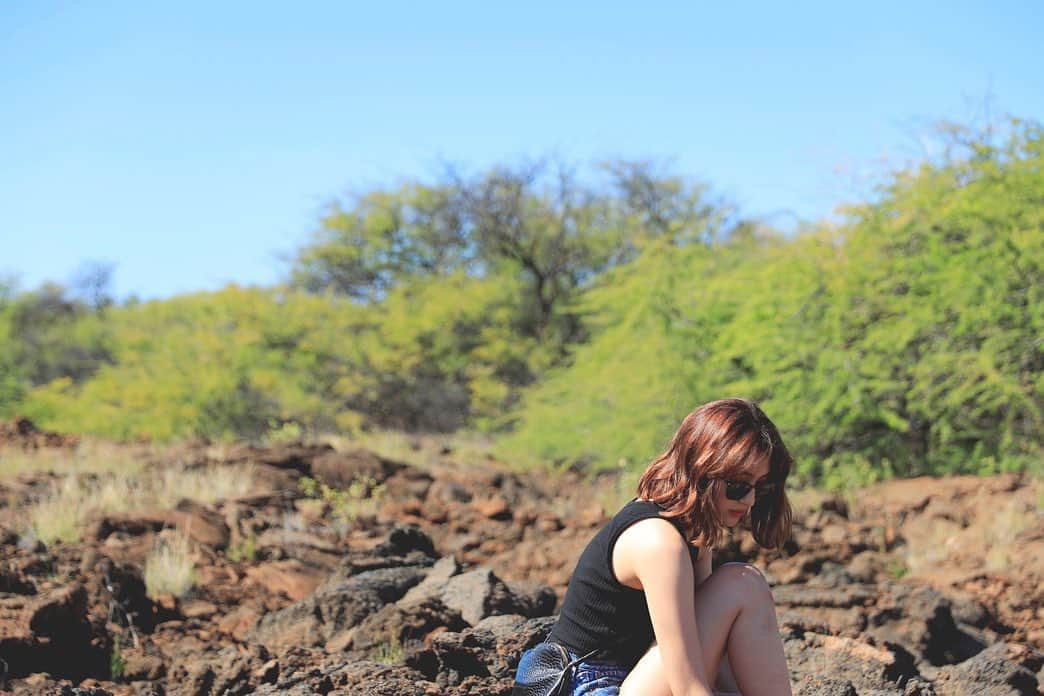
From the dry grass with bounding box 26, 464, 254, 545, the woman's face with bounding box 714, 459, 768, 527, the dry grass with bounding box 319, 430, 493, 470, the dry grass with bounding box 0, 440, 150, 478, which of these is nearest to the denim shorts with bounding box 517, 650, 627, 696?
the woman's face with bounding box 714, 459, 768, 527

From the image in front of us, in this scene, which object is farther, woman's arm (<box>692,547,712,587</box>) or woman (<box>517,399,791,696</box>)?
woman's arm (<box>692,547,712,587</box>)

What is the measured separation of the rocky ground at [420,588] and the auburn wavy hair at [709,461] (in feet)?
5.12

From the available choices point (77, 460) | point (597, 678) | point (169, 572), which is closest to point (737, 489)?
point (597, 678)

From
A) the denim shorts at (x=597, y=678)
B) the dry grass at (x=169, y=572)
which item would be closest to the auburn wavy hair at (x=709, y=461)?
the denim shorts at (x=597, y=678)

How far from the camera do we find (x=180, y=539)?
28.6 ft

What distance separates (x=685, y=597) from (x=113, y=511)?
739 centimetres

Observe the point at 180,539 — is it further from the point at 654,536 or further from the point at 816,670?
the point at 654,536

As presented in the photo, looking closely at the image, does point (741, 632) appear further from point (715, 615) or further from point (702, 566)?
point (702, 566)

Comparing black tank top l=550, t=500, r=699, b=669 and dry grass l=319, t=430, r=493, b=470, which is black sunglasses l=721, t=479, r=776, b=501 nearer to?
black tank top l=550, t=500, r=699, b=669

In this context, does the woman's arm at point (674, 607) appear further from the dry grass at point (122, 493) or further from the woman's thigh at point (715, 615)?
the dry grass at point (122, 493)

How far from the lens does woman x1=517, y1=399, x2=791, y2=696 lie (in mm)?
3521

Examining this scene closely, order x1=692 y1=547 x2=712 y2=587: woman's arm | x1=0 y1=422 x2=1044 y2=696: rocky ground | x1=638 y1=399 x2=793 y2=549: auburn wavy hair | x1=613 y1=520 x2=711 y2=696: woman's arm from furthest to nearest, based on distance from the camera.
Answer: x1=0 y1=422 x2=1044 y2=696: rocky ground < x1=692 y1=547 x2=712 y2=587: woman's arm < x1=638 y1=399 x2=793 y2=549: auburn wavy hair < x1=613 y1=520 x2=711 y2=696: woman's arm

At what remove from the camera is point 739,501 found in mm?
3688

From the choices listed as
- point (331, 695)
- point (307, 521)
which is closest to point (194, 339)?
point (307, 521)
